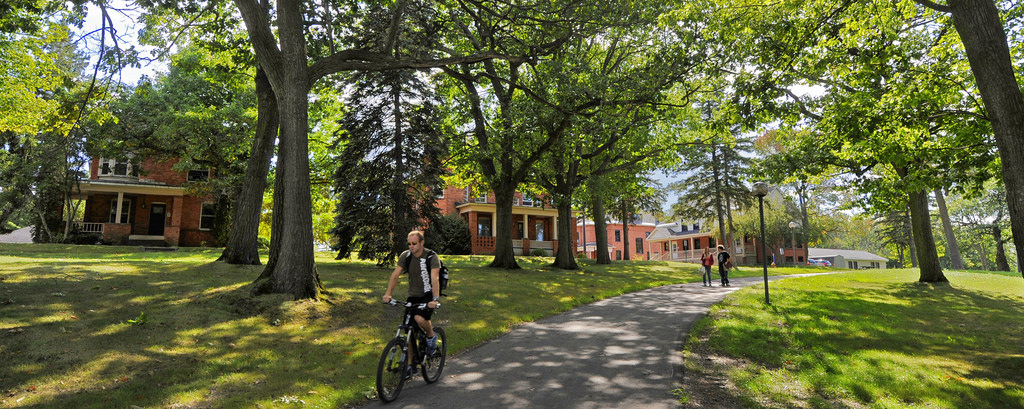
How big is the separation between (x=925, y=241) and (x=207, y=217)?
123 feet

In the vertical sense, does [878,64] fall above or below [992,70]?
above

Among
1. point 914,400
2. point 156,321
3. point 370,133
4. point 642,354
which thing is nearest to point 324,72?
point 156,321

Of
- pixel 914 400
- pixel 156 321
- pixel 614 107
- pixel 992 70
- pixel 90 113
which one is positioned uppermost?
pixel 614 107

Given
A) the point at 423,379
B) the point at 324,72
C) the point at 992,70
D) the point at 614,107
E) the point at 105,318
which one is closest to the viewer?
the point at 423,379

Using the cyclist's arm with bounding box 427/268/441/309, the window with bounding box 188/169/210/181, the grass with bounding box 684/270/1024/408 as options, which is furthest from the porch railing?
the grass with bounding box 684/270/1024/408

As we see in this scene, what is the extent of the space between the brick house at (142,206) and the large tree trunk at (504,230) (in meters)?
19.1

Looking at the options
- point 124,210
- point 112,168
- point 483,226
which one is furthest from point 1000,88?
point 124,210

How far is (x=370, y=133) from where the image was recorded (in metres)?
17.6

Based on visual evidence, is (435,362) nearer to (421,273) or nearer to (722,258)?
(421,273)

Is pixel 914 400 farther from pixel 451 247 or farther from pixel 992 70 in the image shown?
pixel 451 247

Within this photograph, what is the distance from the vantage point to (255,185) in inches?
558

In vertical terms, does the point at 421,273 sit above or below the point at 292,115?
below

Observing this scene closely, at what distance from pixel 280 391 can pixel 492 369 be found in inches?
102

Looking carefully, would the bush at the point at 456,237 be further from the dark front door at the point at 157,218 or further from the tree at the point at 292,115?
the tree at the point at 292,115
